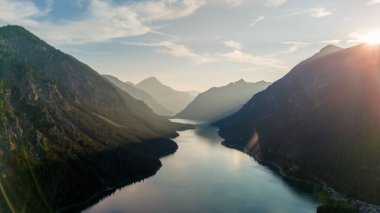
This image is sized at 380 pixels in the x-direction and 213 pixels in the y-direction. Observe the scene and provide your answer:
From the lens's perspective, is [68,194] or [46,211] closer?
[46,211]

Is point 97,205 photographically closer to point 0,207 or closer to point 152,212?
point 152,212

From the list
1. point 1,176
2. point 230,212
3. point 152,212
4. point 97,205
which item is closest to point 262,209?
point 230,212

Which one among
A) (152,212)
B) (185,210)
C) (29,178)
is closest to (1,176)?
(29,178)

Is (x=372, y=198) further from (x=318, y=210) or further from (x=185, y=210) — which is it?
(x=185, y=210)

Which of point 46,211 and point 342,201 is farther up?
point 342,201

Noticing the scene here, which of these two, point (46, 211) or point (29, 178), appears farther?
point (29, 178)

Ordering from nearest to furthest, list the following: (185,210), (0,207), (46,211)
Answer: (0,207), (46,211), (185,210)

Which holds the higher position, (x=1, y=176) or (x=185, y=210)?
(x=1, y=176)

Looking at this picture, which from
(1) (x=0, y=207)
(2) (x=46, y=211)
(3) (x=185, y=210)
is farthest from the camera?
(3) (x=185, y=210)
